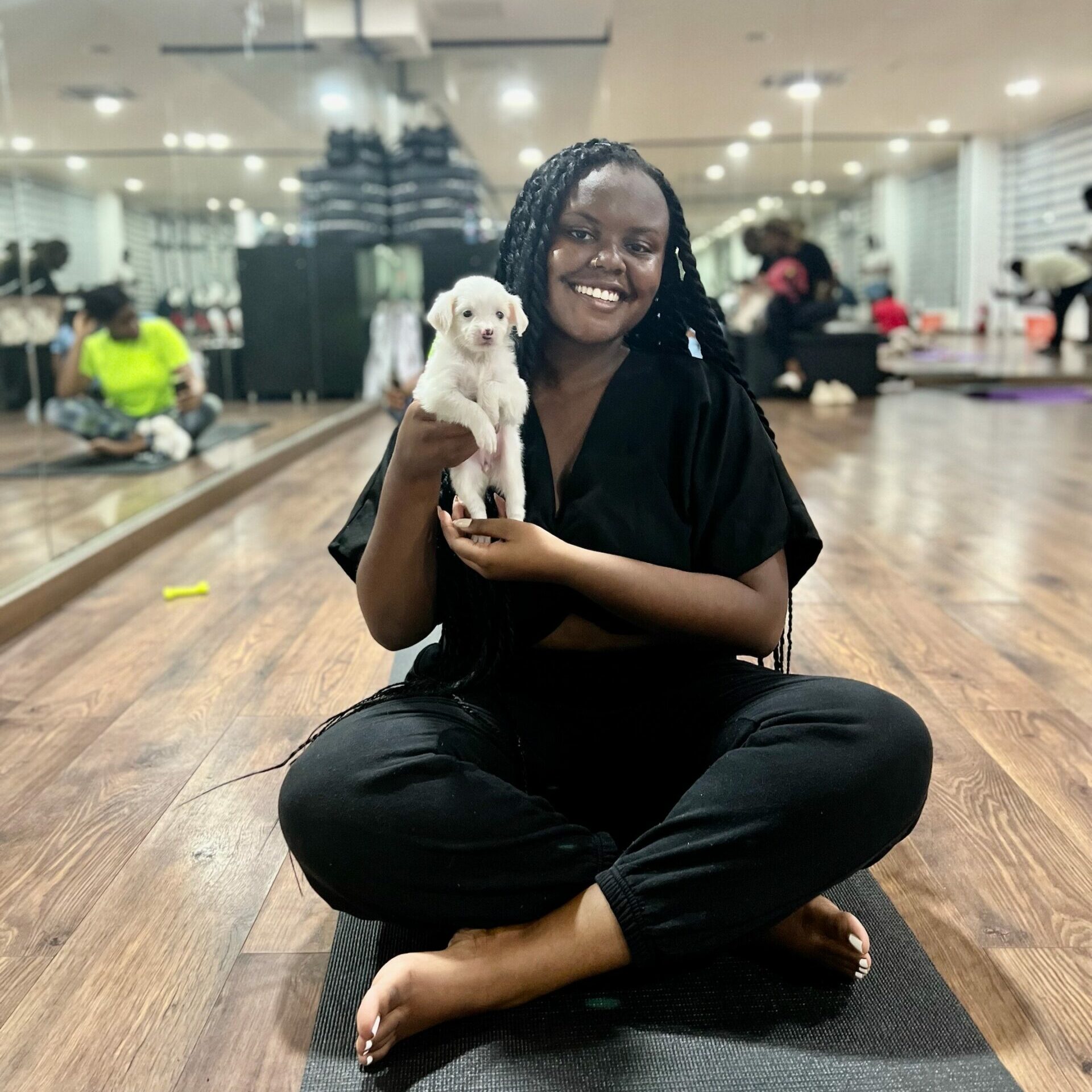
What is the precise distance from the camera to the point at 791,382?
845cm

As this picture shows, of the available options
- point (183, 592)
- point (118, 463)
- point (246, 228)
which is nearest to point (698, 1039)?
point (183, 592)

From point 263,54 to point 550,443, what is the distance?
17.9ft

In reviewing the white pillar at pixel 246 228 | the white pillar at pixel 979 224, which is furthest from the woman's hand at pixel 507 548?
the white pillar at pixel 979 224

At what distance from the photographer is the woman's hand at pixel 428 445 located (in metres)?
1.20

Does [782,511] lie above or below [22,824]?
above

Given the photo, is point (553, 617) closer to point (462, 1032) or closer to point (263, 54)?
point (462, 1032)

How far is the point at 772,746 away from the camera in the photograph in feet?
4.02

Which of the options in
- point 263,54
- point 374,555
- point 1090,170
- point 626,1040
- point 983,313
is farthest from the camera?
point 983,313

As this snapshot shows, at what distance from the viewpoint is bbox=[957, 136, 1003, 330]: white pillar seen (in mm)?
10375

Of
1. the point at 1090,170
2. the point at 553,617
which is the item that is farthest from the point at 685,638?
the point at 1090,170

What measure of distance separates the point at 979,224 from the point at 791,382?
151 inches

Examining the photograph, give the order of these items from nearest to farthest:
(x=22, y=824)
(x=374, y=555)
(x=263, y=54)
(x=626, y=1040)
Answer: (x=626, y=1040), (x=374, y=555), (x=22, y=824), (x=263, y=54)

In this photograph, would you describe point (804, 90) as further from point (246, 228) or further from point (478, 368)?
point (478, 368)

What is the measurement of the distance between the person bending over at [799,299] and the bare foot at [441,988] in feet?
24.5
